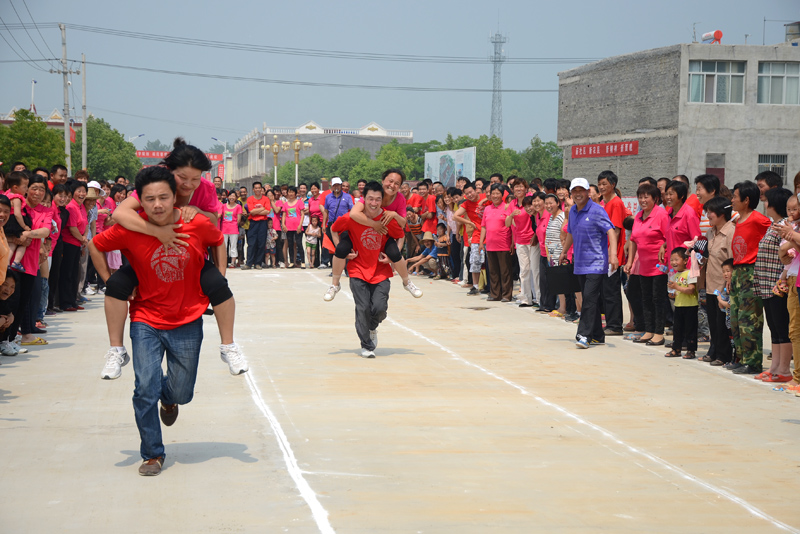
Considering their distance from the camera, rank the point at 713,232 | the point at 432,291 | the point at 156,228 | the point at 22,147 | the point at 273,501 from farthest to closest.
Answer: the point at 22,147
the point at 432,291
the point at 713,232
the point at 156,228
the point at 273,501

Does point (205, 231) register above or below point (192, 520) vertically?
above

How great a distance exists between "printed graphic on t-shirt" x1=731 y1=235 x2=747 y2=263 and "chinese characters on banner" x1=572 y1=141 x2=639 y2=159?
42.5 meters

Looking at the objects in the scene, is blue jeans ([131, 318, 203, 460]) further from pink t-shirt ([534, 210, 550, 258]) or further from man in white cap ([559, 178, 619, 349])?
pink t-shirt ([534, 210, 550, 258])

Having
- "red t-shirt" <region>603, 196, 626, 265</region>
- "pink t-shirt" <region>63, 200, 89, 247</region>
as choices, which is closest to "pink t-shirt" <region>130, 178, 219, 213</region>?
"red t-shirt" <region>603, 196, 626, 265</region>

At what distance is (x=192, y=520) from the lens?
15.7ft

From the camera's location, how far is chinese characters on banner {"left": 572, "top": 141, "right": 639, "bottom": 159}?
51062mm

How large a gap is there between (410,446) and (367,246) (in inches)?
180

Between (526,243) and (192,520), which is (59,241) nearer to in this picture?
(526,243)

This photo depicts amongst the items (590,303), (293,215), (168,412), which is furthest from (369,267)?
(293,215)

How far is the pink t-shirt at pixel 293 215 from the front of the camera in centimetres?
2478

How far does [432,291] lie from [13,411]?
1219cm

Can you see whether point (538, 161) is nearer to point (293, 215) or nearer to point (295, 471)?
point (293, 215)

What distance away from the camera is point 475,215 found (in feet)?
61.6

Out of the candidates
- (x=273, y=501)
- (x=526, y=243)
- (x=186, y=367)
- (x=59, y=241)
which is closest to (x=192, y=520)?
(x=273, y=501)
